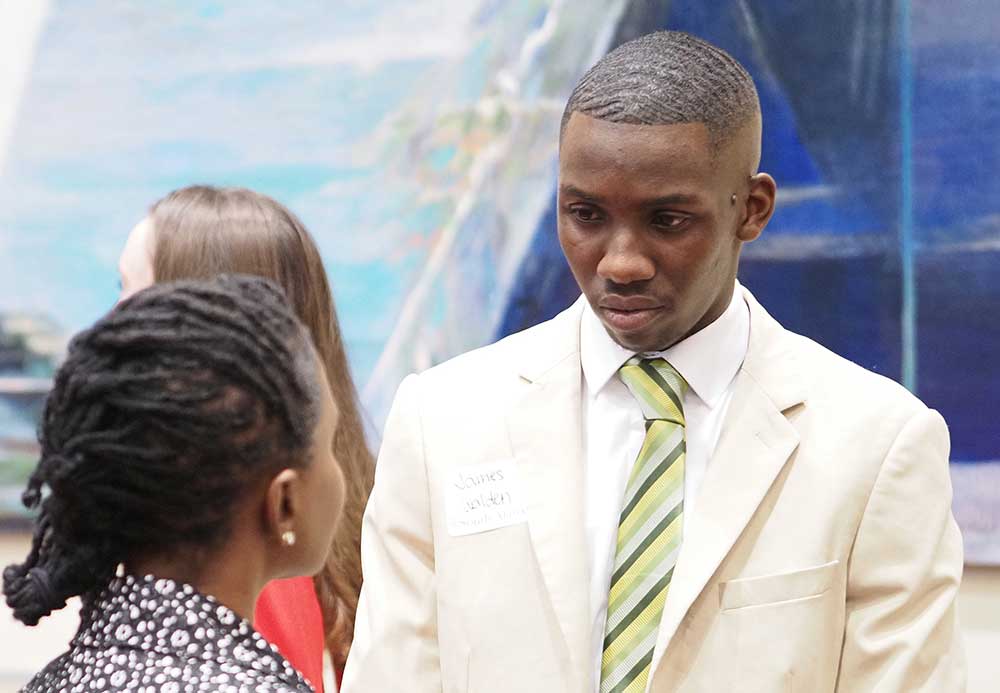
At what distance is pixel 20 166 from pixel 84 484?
86.4 inches

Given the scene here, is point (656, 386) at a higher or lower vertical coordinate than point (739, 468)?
higher

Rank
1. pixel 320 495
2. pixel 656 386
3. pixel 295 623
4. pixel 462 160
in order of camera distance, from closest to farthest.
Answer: pixel 320 495, pixel 656 386, pixel 295 623, pixel 462 160

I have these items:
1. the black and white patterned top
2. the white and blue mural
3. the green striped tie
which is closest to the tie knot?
the green striped tie

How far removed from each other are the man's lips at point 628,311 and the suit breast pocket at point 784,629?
1.01 ft

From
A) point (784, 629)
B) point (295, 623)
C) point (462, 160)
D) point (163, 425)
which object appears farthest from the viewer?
point (462, 160)

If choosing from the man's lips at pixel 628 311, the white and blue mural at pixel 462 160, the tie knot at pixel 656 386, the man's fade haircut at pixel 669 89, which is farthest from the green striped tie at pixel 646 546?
the white and blue mural at pixel 462 160

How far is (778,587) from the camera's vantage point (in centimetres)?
150

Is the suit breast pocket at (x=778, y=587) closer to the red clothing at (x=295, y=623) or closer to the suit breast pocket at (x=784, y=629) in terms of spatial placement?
the suit breast pocket at (x=784, y=629)

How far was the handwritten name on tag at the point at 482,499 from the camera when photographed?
1.60 metres

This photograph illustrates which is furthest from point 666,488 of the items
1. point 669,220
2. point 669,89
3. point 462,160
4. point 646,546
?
point 462,160

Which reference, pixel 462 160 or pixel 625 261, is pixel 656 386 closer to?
pixel 625 261

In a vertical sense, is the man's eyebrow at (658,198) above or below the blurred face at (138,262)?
below

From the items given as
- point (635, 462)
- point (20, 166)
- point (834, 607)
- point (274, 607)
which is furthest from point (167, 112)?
point (834, 607)

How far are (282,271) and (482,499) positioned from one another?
1.61 ft
